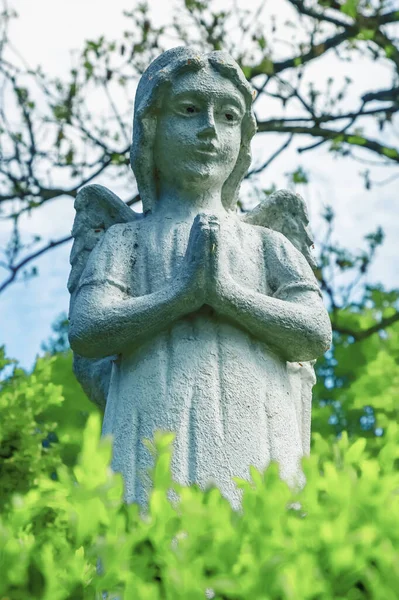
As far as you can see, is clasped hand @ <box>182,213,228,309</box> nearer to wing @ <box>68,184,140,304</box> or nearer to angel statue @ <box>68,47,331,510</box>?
angel statue @ <box>68,47,331,510</box>

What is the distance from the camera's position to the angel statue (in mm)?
3625

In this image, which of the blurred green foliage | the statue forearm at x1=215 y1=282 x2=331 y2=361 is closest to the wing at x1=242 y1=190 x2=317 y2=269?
the statue forearm at x1=215 y1=282 x2=331 y2=361

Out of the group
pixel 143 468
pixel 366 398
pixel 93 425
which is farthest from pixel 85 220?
pixel 366 398

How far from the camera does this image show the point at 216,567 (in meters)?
2.29

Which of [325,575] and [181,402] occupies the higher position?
[181,402]

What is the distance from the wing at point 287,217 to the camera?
14.9 ft

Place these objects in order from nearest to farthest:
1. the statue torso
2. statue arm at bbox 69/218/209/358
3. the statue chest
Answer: the statue torso < statue arm at bbox 69/218/209/358 < the statue chest

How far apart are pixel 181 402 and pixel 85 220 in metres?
1.33

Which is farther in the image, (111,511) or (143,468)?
(143,468)

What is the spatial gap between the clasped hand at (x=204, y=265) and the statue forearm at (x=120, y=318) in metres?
0.05

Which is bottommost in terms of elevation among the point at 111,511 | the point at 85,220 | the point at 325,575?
the point at 325,575

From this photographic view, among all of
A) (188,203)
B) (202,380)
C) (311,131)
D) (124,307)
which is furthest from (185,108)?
Answer: (311,131)

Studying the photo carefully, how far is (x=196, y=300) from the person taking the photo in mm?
3709

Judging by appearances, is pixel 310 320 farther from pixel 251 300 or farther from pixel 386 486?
pixel 386 486
